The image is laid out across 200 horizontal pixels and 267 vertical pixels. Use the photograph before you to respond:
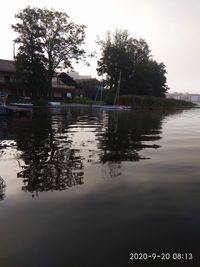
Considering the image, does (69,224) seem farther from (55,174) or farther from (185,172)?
(185,172)

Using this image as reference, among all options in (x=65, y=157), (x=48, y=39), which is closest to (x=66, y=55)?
(x=48, y=39)

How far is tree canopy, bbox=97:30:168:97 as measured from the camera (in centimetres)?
8531

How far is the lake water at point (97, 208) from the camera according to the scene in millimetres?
5094

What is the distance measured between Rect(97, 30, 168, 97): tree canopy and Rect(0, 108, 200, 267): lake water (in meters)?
74.6

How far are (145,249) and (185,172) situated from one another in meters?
5.55

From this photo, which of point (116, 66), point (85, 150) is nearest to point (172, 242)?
point (85, 150)

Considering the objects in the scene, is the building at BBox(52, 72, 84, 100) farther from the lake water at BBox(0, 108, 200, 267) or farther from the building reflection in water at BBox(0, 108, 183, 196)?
the lake water at BBox(0, 108, 200, 267)

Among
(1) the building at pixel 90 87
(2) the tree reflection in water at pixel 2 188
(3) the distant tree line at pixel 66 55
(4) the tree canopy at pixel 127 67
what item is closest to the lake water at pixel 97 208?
(2) the tree reflection in water at pixel 2 188

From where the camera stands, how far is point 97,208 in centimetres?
698

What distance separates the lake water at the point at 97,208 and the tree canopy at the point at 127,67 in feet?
245

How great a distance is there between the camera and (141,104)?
7044 cm

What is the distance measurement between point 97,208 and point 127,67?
81629mm

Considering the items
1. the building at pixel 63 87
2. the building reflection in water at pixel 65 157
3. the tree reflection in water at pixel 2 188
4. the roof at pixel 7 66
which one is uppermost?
the roof at pixel 7 66

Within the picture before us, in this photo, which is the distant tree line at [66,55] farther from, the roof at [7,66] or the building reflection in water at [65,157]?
the building reflection in water at [65,157]
